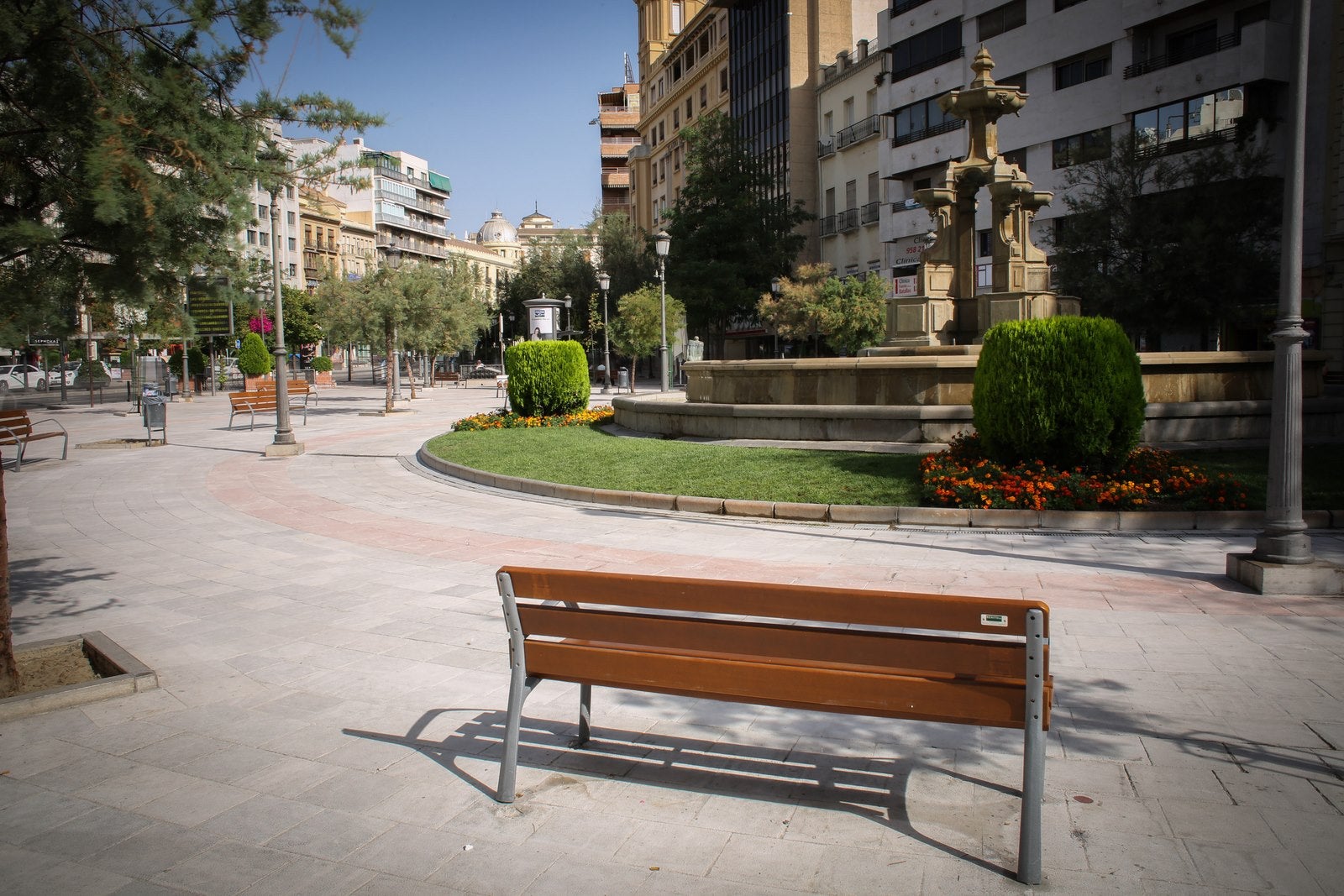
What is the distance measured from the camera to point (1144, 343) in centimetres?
2908

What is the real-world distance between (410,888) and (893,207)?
4025cm

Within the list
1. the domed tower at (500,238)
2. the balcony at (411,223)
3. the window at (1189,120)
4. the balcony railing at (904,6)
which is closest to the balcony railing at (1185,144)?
the window at (1189,120)

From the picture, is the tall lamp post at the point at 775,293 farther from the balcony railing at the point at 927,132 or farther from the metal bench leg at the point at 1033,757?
the metal bench leg at the point at 1033,757

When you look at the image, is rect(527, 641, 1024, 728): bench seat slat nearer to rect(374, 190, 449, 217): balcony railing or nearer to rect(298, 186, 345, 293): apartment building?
rect(298, 186, 345, 293): apartment building

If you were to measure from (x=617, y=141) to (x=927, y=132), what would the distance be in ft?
178

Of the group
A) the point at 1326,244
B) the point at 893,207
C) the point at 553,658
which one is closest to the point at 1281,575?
the point at 553,658

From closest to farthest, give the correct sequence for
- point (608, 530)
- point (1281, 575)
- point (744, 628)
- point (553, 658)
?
point (744, 628) → point (553, 658) → point (1281, 575) → point (608, 530)

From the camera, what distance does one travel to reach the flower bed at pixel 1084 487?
9.54 m

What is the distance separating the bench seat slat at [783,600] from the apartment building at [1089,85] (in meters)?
19.0

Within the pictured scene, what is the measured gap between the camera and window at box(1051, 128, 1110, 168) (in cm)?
2790

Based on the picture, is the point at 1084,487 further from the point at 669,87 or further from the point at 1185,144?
the point at 669,87

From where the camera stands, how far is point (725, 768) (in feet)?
12.9

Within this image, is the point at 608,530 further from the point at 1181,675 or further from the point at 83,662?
the point at 1181,675

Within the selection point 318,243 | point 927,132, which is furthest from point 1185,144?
point 318,243
